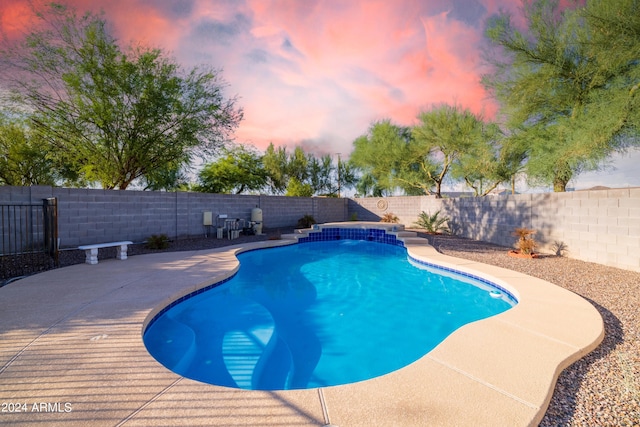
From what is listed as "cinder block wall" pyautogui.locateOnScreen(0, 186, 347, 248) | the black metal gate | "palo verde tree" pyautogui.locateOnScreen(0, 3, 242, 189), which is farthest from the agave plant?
the black metal gate

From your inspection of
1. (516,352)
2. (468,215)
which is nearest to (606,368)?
(516,352)

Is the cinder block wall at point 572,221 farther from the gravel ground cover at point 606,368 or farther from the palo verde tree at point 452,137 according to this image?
the palo verde tree at point 452,137

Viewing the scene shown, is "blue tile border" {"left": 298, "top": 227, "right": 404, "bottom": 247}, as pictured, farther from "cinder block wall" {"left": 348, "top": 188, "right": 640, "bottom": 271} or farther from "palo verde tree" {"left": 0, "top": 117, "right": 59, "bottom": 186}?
"palo verde tree" {"left": 0, "top": 117, "right": 59, "bottom": 186}

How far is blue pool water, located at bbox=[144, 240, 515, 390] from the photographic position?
9.71 ft

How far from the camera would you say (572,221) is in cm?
663

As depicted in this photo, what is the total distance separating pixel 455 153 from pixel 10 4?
56.9 ft

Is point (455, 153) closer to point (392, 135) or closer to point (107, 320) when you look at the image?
point (392, 135)

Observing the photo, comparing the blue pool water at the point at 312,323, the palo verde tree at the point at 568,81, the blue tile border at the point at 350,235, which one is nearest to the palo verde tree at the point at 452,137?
the palo verde tree at the point at 568,81

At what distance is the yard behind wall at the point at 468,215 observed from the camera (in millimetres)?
5684

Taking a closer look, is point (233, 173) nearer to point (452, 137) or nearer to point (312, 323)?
point (452, 137)

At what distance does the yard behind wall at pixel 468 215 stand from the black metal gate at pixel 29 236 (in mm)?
296

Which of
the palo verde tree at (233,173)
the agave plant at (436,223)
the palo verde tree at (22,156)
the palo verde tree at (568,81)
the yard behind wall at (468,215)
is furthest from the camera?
the palo verde tree at (233,173)

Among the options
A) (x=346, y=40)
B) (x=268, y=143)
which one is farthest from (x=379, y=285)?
(x=268, y=143)

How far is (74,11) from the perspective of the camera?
8406mm
